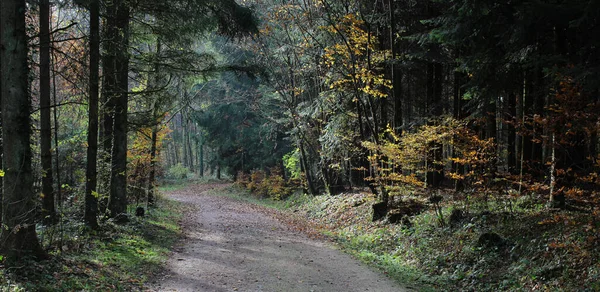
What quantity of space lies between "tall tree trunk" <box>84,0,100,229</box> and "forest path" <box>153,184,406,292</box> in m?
2.35

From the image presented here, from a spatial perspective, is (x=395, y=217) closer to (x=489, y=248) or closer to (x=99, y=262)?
(x=489, y=248)

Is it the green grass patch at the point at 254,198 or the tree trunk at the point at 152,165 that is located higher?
the tree trunk at the point at 152,165

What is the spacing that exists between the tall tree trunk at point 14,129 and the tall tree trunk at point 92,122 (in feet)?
9.44

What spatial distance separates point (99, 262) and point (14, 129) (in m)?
3.03

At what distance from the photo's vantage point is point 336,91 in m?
Result: 16.9

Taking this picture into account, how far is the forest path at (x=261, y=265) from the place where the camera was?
720 cm

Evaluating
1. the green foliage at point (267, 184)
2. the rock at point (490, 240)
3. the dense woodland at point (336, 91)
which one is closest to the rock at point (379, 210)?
the dense woodland at point (336, 91)

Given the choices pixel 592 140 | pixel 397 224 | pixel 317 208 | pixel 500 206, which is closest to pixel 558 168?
pixel 592 140

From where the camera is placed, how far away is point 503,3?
27.0 feet

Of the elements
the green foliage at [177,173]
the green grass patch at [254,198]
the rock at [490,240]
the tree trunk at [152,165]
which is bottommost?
the green grass patch at [254,198]

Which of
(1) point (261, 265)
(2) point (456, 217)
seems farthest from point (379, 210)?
(1) point (261, 265)

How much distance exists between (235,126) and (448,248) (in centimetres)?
2597

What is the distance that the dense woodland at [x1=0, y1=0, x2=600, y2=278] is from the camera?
6328 mm

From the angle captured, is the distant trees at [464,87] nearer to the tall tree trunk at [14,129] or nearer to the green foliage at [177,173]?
the tall tree trunk at [14,129]
